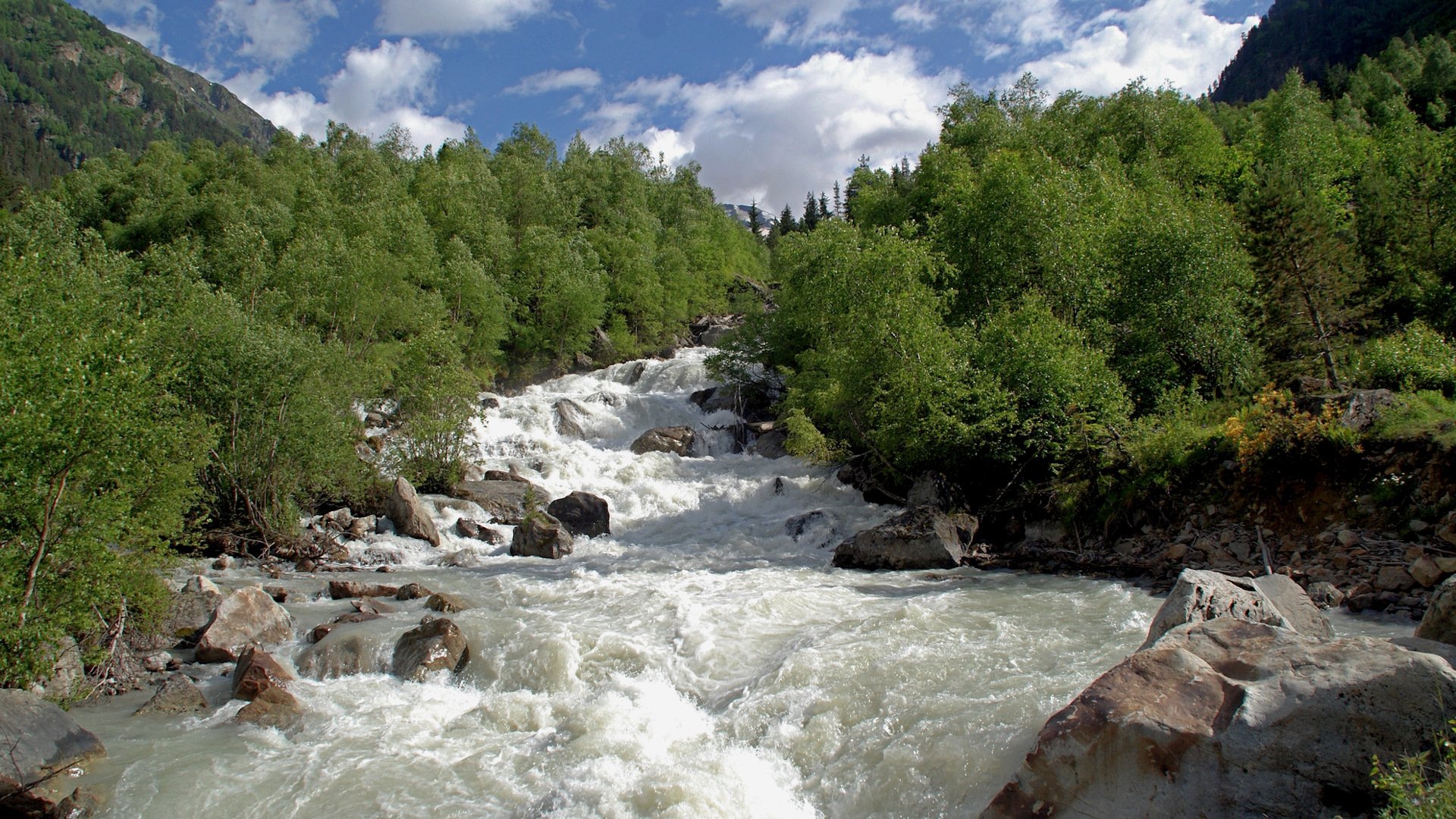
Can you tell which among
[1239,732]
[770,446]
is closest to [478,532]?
[770,446]

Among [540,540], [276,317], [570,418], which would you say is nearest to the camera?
[540,540]

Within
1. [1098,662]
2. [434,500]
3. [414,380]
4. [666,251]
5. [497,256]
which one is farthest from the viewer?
[666,251]

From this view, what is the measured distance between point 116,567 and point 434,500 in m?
13.3

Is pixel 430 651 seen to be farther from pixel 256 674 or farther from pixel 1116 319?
pixel 1116 319

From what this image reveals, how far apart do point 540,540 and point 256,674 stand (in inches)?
409

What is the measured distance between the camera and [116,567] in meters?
10.4

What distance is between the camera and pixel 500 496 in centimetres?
2502

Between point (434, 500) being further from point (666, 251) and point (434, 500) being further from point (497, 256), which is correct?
point (666, 251)

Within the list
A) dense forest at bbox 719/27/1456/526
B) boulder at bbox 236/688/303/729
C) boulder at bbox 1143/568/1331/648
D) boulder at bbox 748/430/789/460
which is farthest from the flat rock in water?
boulder at bbox 748/430/789/460

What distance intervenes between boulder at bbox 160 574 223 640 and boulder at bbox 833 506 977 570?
1310cm

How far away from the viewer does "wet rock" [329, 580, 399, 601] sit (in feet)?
50.6

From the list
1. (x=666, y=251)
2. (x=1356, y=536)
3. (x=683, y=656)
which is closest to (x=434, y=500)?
(x=683, y=656)

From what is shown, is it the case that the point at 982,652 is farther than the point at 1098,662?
Yes

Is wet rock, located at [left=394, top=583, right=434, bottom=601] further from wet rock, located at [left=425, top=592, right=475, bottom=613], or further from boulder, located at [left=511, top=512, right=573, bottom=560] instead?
boulder, located at [left=511, top=512, right=573, bottom=560]
